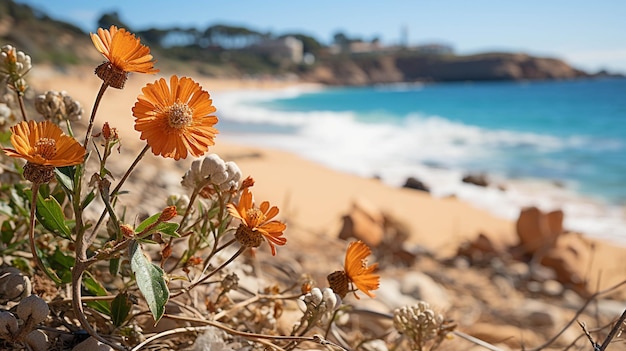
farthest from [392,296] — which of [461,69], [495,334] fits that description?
[461,69]

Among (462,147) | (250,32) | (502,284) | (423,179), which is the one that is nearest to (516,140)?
(462,147)

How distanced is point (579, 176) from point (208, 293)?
11074 mm

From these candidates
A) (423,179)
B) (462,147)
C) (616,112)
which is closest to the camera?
(423,179)

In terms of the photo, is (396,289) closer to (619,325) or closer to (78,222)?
(619,325)

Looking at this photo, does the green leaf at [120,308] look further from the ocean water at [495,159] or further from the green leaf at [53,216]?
the ocean water at [495,159]

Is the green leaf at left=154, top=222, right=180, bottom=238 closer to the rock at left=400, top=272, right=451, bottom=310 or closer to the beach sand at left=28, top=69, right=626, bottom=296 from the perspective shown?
the rock at left=400, top=272, right=451, bottom=310

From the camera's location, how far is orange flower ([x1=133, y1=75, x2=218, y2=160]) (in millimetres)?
854

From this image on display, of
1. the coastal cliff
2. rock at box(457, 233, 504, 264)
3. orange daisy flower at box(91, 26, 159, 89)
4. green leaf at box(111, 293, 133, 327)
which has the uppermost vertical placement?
orange daisy flower at box(91, 26, 159, 89)

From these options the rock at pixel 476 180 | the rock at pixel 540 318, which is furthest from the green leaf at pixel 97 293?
the rock at pixel 476 180

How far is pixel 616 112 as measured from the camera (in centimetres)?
3198

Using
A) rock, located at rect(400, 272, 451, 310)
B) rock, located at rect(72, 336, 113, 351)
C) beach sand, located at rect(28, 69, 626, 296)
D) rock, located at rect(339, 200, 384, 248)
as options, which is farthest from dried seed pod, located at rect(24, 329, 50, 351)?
rock, located at rect(339, 200, 384, 248)

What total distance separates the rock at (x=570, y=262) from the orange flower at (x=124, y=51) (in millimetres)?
4486

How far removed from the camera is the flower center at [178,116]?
86 centimetres

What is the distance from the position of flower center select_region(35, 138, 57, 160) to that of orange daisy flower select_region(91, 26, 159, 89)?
14 cm
